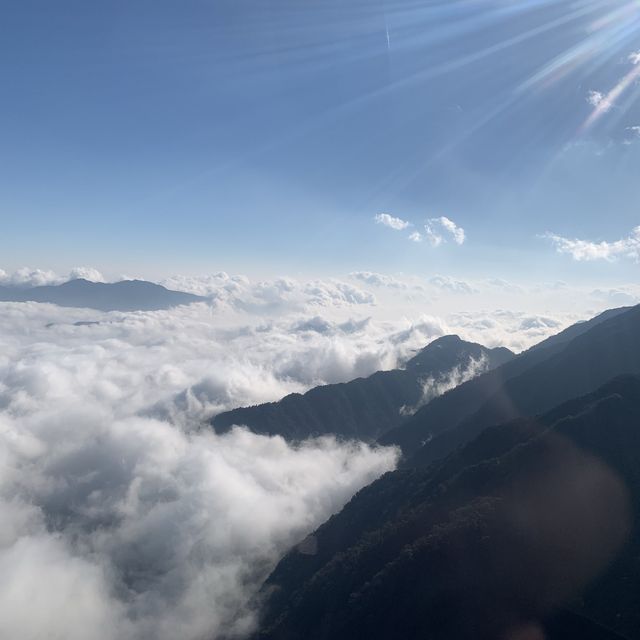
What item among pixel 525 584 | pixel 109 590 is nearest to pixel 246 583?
pixel 109 590

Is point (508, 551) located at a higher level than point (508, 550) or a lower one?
lower

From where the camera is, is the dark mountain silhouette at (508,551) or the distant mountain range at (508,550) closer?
the dark mountain silhouette at (508,551)

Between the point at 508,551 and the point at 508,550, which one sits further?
the point at 508,550

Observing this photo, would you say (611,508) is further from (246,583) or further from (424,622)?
(246,583)

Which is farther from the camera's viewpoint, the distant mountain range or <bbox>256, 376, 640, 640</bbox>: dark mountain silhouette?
the distant mountain range
